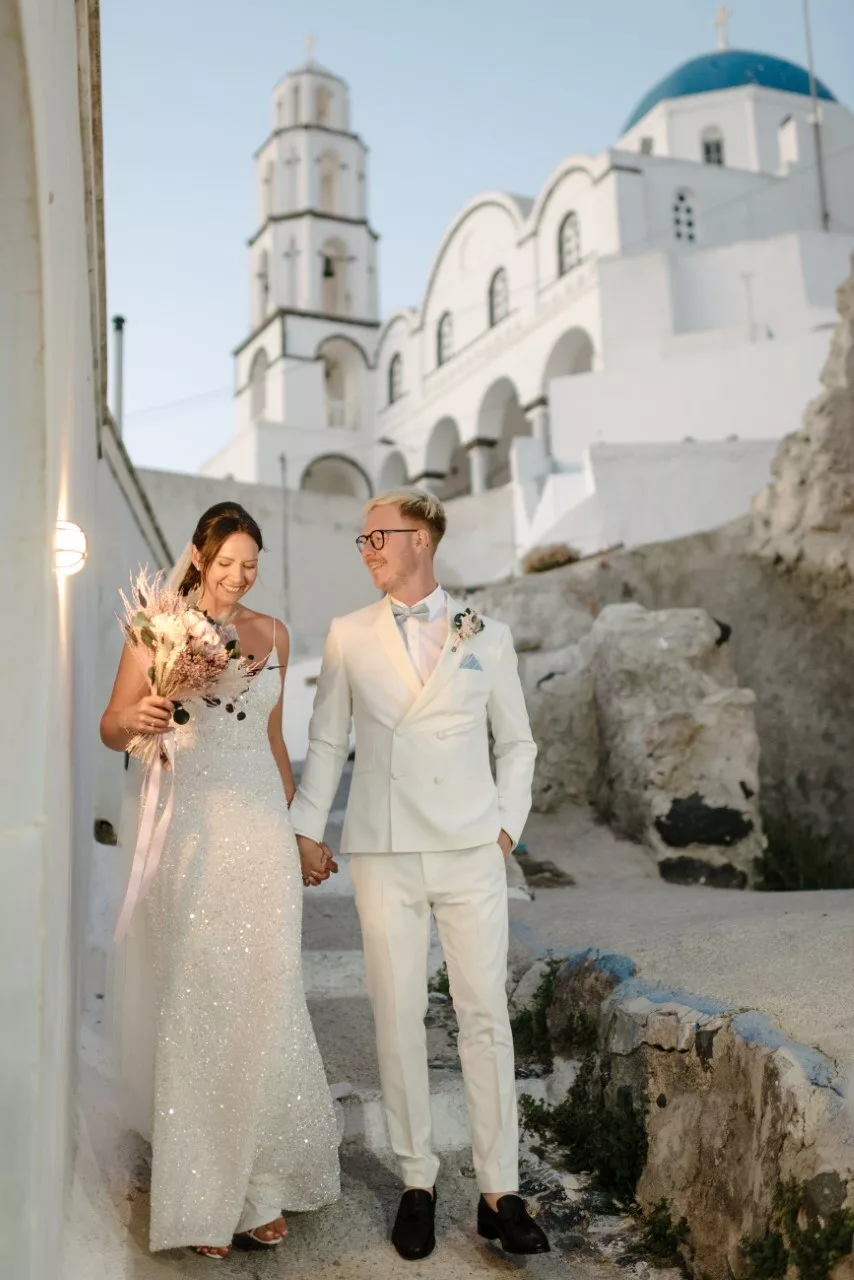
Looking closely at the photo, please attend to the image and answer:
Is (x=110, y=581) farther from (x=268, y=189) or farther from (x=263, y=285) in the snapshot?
(x=268, y=189)

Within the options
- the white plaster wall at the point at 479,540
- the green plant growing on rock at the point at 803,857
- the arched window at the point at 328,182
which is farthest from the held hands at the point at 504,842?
the arched window at the point at 328,182

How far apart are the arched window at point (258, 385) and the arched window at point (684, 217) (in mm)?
13750

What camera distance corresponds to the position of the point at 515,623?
11.2 metres

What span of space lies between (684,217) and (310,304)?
1191 centimetres

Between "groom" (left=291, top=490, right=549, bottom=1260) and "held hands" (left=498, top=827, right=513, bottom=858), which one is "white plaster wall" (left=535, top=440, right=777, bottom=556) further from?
"held hands" (left=498, top=827, right=513, bottom=858)

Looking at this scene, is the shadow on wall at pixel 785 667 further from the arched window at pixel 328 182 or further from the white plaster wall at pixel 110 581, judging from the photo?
the arched window at pixel 328 182

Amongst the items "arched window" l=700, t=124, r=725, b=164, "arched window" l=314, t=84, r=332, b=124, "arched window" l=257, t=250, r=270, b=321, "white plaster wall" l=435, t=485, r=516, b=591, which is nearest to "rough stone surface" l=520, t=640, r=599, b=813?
"white plaster wall" l=435, t=485, r=516, b=591

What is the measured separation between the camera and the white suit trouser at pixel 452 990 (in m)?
3.28

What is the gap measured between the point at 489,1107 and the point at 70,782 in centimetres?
149

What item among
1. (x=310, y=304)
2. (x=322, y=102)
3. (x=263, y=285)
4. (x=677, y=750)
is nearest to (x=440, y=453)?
(x=310, y=304)

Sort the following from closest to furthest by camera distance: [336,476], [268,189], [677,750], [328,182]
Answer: [677,750] < [336,476] < [328,182] < [268,189]

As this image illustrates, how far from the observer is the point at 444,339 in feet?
104

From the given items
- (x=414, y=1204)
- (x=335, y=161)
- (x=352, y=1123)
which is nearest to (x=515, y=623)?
(x=352, y=1123)

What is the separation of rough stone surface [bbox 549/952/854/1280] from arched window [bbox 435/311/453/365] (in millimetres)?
28638
